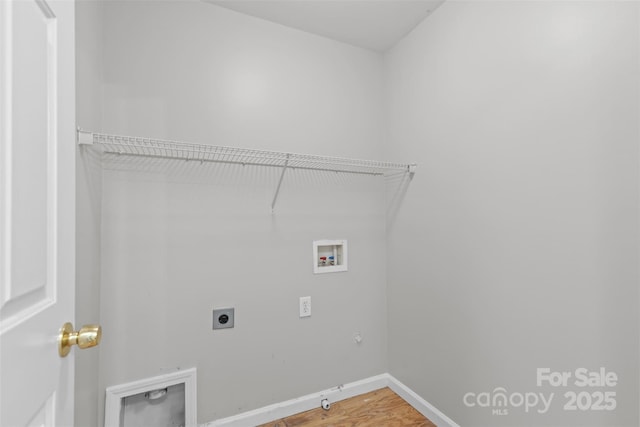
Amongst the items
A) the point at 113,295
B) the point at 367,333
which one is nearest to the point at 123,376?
the point at 113,295

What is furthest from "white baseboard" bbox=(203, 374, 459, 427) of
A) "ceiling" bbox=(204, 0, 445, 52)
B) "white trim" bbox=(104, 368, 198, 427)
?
"ceiling" bbox=(204, 0, 445, 52)

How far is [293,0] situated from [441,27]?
2.76ft

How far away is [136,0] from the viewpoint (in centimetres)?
148

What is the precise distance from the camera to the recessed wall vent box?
188 cm

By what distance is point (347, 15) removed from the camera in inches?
68.7

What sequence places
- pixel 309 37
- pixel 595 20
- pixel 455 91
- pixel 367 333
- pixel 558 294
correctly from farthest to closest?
pixel 367 333 < pixel 309 37 < pixel 455 91 < pixel 558 294 < pixel 595 20

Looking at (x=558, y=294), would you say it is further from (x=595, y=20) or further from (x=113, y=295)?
(x=113, y=295)

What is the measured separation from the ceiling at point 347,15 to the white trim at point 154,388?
2025mm

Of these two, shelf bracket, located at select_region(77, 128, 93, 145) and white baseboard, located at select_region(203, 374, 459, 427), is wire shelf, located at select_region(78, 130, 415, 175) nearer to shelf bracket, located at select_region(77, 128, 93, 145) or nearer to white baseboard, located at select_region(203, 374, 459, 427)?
shelf bracket, located at select_region(77, 128, 93, 145)

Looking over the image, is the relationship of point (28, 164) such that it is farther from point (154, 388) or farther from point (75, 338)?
point (154, 388)

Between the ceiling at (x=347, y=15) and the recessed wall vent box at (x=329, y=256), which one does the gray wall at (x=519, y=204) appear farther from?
the recessed wall vent box at (x=329, y=256)

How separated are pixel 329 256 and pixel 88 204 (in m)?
1.29

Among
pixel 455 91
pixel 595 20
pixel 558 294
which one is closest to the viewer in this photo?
pixel 595 20

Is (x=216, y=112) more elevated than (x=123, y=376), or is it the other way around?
(x=216, y=112)
